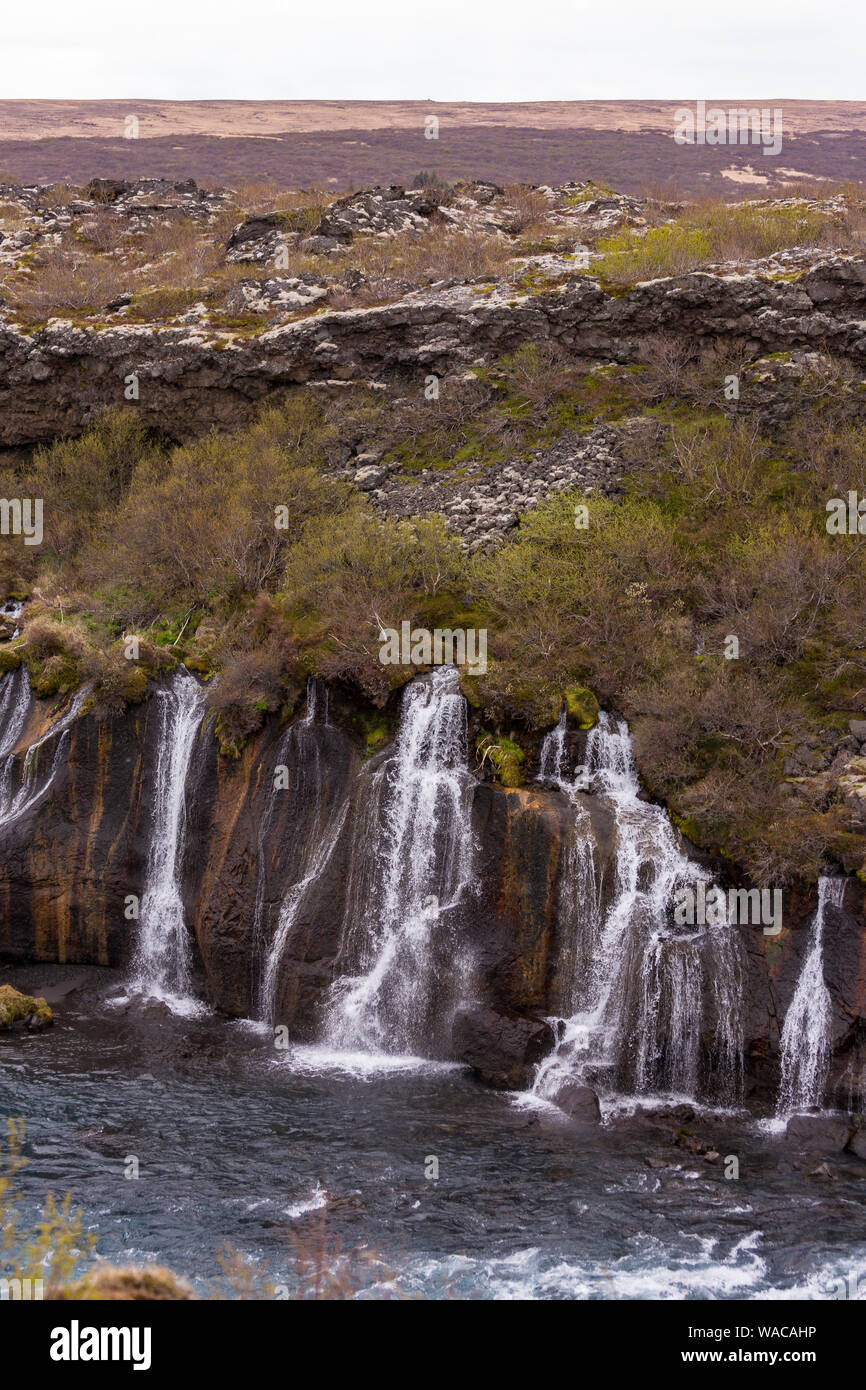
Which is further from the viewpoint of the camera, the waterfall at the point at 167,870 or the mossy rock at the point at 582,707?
the waterfall at the point at 167,870

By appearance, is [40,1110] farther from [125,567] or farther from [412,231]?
[412,231]

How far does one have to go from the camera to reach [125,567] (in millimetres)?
26203

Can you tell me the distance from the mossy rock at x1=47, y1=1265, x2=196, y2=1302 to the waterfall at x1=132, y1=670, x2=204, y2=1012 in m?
12.7

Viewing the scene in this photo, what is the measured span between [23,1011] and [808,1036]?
A: 45.8 feet

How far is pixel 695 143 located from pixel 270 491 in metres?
41.6

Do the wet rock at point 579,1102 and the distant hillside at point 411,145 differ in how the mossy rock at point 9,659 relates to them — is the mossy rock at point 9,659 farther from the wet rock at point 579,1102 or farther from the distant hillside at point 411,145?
the distant hillside at point 411,145

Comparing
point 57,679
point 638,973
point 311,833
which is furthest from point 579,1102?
point 57,679

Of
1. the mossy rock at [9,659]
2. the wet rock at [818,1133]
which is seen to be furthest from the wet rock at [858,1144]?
the mossy rock at [9,659]

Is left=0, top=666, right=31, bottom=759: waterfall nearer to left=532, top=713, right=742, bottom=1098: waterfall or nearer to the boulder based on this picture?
the boulder

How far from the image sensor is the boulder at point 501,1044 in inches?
677

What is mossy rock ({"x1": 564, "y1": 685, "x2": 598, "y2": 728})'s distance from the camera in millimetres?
19578

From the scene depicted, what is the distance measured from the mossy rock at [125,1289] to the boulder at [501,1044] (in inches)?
378

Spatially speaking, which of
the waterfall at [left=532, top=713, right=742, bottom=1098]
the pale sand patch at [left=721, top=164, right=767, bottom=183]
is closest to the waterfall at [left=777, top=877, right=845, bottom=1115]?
the waterfall at [left=532, top=713, right=742, bottom=1098]
